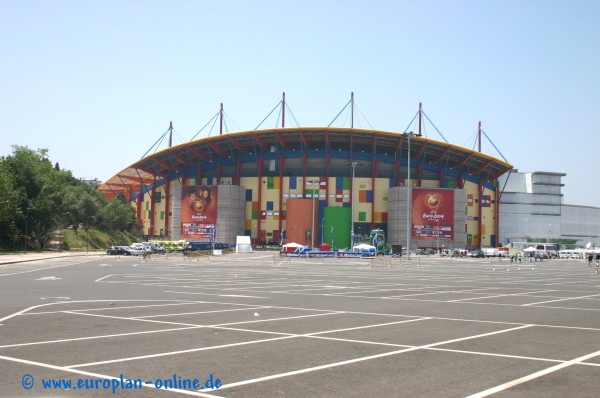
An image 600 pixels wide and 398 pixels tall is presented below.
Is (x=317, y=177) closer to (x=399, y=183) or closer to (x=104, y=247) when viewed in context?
(x=399, y=183)

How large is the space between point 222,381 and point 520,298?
17302mm

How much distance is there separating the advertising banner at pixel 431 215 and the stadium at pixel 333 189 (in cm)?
18

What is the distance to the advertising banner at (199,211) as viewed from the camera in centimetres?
11169

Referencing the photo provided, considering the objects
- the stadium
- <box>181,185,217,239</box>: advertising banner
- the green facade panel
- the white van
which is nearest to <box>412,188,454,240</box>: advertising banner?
the stadium

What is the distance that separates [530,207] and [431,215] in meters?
31.1

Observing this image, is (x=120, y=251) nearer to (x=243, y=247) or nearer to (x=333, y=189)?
(x=243, y=247)

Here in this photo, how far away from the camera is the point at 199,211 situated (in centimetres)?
11244

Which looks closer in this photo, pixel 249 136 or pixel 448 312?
pixel 448 312

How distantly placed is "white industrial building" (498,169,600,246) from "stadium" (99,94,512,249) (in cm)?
774

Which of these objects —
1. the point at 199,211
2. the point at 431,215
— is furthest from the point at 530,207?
the point at 199,211

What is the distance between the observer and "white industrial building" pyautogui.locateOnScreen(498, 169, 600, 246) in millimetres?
125125

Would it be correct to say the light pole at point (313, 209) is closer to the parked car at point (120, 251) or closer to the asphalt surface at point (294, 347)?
the parked car at point (120, 251)

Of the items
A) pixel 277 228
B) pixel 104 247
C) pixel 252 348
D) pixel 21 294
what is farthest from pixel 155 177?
pixel 252 348

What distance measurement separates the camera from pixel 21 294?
2128 cm
